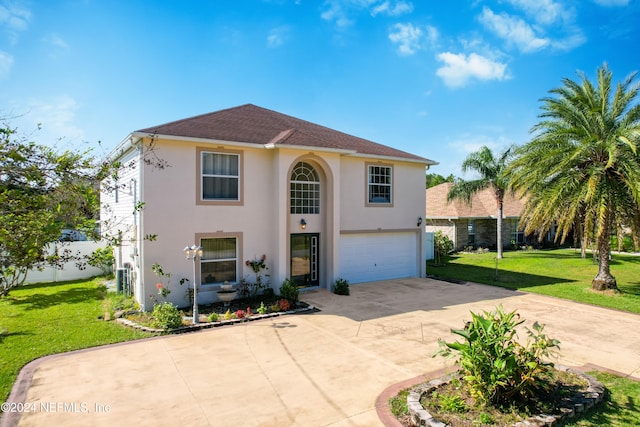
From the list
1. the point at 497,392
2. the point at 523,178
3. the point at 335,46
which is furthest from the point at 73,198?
the point at 523,178

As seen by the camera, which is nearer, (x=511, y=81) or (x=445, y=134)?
(x=511, y=81)

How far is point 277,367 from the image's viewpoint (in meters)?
7.53

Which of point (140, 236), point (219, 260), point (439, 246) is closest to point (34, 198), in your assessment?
point (140, 236)

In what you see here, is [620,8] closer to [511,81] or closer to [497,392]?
[511,81]

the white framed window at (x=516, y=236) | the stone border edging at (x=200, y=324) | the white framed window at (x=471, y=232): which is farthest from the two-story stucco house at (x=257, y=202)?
the white framed window at (x=516, y=236)

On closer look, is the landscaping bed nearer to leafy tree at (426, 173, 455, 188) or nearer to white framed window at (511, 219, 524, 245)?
white framed window at (511, 219, 524, 245)

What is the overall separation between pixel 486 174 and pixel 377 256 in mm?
12847

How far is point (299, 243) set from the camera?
1451 centimetres

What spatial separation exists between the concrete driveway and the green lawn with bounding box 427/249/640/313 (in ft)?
7.12

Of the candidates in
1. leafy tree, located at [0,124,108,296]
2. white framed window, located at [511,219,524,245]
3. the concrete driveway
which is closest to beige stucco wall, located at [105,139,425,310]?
the concrete driveway

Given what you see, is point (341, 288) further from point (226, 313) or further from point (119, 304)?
point (119, 304)

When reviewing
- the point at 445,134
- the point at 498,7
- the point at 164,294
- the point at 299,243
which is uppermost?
the point at 498,7

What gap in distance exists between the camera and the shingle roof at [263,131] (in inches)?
488

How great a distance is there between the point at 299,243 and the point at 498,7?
37.6ft
